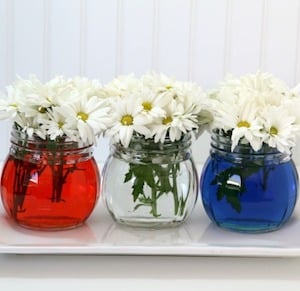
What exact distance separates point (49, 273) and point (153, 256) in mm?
134

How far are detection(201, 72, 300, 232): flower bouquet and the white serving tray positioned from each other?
1.1 inches

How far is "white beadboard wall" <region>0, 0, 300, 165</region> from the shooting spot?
1.32 m

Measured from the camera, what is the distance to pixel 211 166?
3.43ft

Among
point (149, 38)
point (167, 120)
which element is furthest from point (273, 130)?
point (149, 38)

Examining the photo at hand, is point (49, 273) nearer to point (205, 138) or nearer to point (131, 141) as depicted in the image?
point (131, 141)

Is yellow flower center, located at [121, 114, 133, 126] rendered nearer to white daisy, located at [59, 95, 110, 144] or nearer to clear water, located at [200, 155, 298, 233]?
white daisy, located at [59, 95, 110, 144]

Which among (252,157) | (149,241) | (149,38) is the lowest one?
(149,241)

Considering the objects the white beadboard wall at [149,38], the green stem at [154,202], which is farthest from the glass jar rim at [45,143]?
the white beadboard wall at [149,38]

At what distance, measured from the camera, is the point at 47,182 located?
100 centimetres

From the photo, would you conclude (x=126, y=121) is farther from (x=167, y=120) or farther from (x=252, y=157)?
(x=252, y=157)

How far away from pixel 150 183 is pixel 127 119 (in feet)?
0.29

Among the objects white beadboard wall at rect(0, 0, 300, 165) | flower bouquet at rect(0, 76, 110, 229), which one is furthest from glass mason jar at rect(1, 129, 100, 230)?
white beadboard wall at rect(0, 0, 300, 165)

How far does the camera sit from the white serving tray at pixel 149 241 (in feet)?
3.19

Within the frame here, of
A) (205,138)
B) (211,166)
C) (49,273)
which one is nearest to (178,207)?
(211,166)
